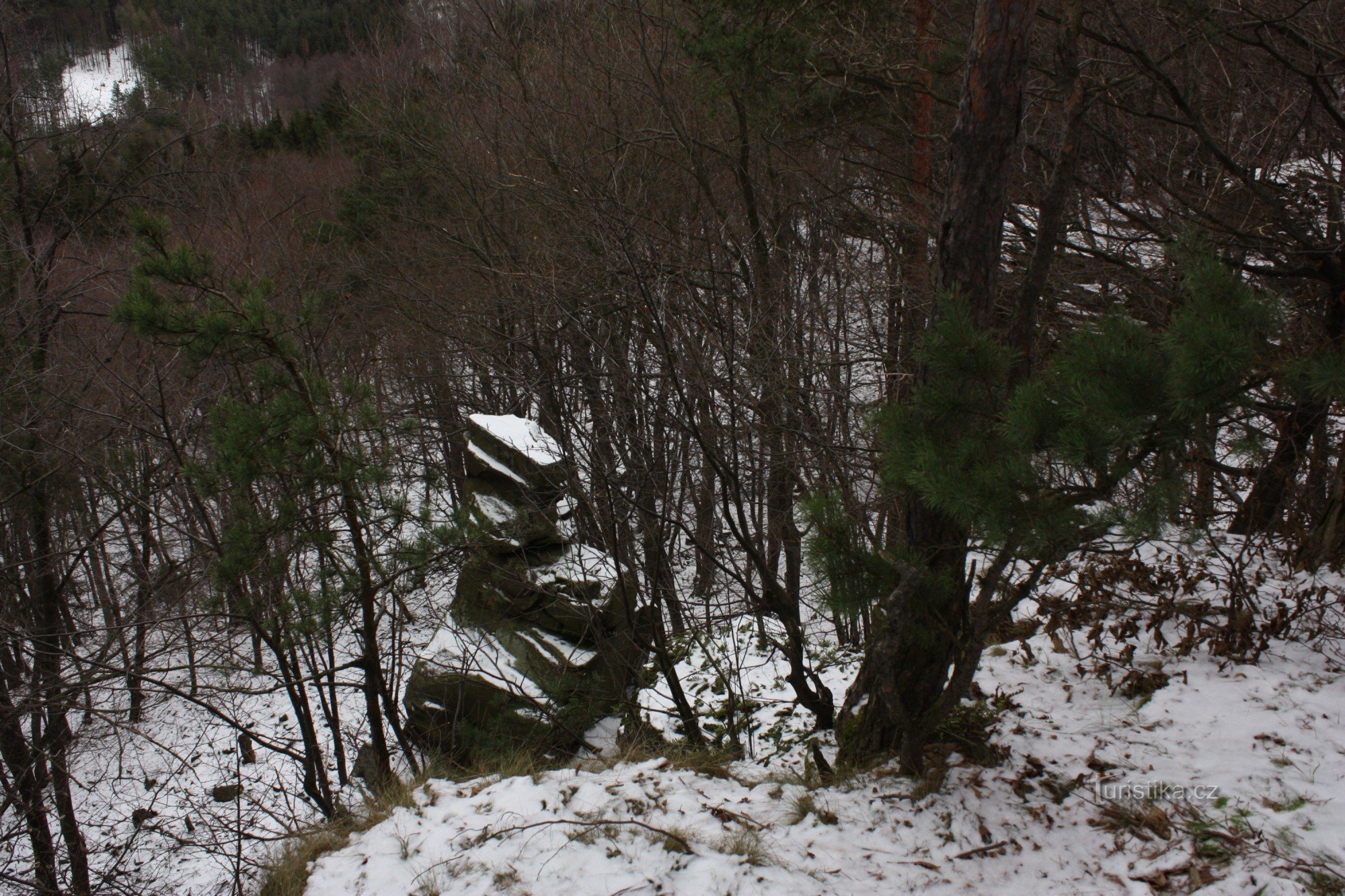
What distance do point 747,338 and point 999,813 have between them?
352 centimetres

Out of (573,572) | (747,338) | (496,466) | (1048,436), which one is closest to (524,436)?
(496,466)

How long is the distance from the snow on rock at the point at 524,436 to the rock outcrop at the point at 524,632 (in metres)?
0.01

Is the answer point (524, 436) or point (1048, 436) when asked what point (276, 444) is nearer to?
point (524, 436)

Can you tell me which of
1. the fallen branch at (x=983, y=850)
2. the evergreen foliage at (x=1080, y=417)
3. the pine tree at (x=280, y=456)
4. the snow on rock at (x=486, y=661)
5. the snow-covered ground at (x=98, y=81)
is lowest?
the fallen branch at (x=983, y=850)

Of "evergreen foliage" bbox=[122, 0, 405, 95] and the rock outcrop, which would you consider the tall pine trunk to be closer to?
the rock outcrop

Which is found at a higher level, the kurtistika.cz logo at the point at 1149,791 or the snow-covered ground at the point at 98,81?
the snow-covered ground at the point at 98,81

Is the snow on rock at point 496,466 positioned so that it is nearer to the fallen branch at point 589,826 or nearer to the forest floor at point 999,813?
the forest floor at point 999,813

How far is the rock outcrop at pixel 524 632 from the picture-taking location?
700cm

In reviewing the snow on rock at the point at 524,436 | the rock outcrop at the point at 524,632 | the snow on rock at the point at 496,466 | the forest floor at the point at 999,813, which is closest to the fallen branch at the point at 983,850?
the forest floor at the point at 999,813

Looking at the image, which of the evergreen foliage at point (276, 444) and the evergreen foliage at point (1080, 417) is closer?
the evergreen foliage at point (1080, 417)

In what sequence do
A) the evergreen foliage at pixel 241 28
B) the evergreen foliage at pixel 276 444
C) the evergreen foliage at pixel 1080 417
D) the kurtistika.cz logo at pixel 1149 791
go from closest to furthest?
the evergreen foliage at pixel 1080 417 < the kurtistika.cz logo at pixel 1149 791 < the evergreen foliage at pixel 276 444 < the evergreen foliage at pixel 241 28

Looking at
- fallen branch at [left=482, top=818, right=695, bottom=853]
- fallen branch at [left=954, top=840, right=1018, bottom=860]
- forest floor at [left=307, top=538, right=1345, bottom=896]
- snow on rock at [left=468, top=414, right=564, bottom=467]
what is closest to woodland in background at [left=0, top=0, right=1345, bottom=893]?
snow on rock at [left=468, top=414, right=564, bottom=467]

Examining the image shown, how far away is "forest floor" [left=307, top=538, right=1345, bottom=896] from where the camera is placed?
2.84m

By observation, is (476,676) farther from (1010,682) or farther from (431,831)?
(1010,682)
